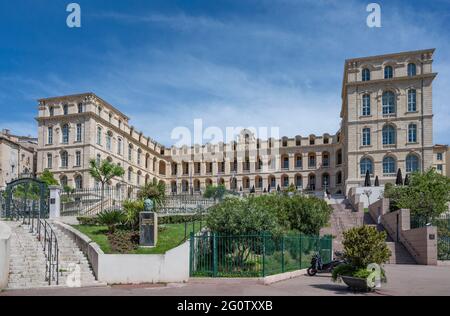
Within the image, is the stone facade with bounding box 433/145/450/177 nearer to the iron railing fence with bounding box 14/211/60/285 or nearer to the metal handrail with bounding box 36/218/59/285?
the iron railing fence with bounding box 14/211/60/285

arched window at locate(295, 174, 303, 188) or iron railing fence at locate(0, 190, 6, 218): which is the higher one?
arched window at locate(295, 174, 303, 188)

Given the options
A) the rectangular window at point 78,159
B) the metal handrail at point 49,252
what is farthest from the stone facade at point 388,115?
the metal handrail at point 49,252

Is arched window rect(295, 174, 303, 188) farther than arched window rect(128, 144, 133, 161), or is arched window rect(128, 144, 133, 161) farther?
arched window rect(295, 174, 303, 188)

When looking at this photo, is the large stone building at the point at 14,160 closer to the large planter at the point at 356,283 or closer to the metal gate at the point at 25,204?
the metal gate at the point at 25,204

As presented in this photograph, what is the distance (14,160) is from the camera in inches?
2584

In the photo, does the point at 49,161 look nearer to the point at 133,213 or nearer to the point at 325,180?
the point at 325,180

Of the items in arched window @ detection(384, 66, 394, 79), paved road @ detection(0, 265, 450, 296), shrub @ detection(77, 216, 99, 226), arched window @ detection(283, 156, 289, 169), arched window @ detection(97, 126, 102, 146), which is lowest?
paved road @ detection(0, 265, 450, 296)

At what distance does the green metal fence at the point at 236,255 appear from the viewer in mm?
16062

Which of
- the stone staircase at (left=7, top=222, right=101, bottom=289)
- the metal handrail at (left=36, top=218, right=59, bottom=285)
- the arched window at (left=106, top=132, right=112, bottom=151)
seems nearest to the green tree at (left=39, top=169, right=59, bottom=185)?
the arched window at (left=106, top=132, right=112, bottom=151)

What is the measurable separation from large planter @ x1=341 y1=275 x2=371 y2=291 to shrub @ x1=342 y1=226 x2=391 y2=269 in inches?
17.4

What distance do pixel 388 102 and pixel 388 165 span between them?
24.4 feet

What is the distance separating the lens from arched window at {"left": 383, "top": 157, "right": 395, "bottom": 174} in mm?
55094

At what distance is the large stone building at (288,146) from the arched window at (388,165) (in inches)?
4.3

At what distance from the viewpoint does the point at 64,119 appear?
2464 inches
